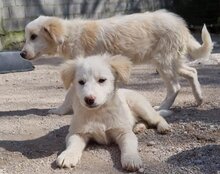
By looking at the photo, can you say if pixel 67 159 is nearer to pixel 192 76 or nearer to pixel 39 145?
pixel 39 145

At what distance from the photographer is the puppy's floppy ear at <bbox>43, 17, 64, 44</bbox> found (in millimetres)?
5367

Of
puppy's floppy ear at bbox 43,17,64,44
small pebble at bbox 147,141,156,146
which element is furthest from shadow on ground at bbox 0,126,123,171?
puppy's floppy ear at bbox 43,17,64,44

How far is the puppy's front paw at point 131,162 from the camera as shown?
3434 millimetres

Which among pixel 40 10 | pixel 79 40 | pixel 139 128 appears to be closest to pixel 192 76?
pixel 79 40

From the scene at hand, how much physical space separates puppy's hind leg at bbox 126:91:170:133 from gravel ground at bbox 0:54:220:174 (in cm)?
8

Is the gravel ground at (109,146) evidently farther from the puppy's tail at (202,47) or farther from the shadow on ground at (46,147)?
the puppy's tail at (202,47)

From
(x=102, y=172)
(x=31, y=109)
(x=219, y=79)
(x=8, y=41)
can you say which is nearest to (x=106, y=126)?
(x=102, y=172)

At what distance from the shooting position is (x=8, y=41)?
11453mm

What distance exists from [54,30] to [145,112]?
166 cm

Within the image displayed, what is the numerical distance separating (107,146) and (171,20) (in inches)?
78.2

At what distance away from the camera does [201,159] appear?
3629 mm

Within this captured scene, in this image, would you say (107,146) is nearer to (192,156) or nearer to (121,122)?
(121,122)

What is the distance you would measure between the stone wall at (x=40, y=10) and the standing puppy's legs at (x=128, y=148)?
782 cm

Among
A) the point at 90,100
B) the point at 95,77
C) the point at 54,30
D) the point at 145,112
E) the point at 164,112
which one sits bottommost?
the point at 164,112
